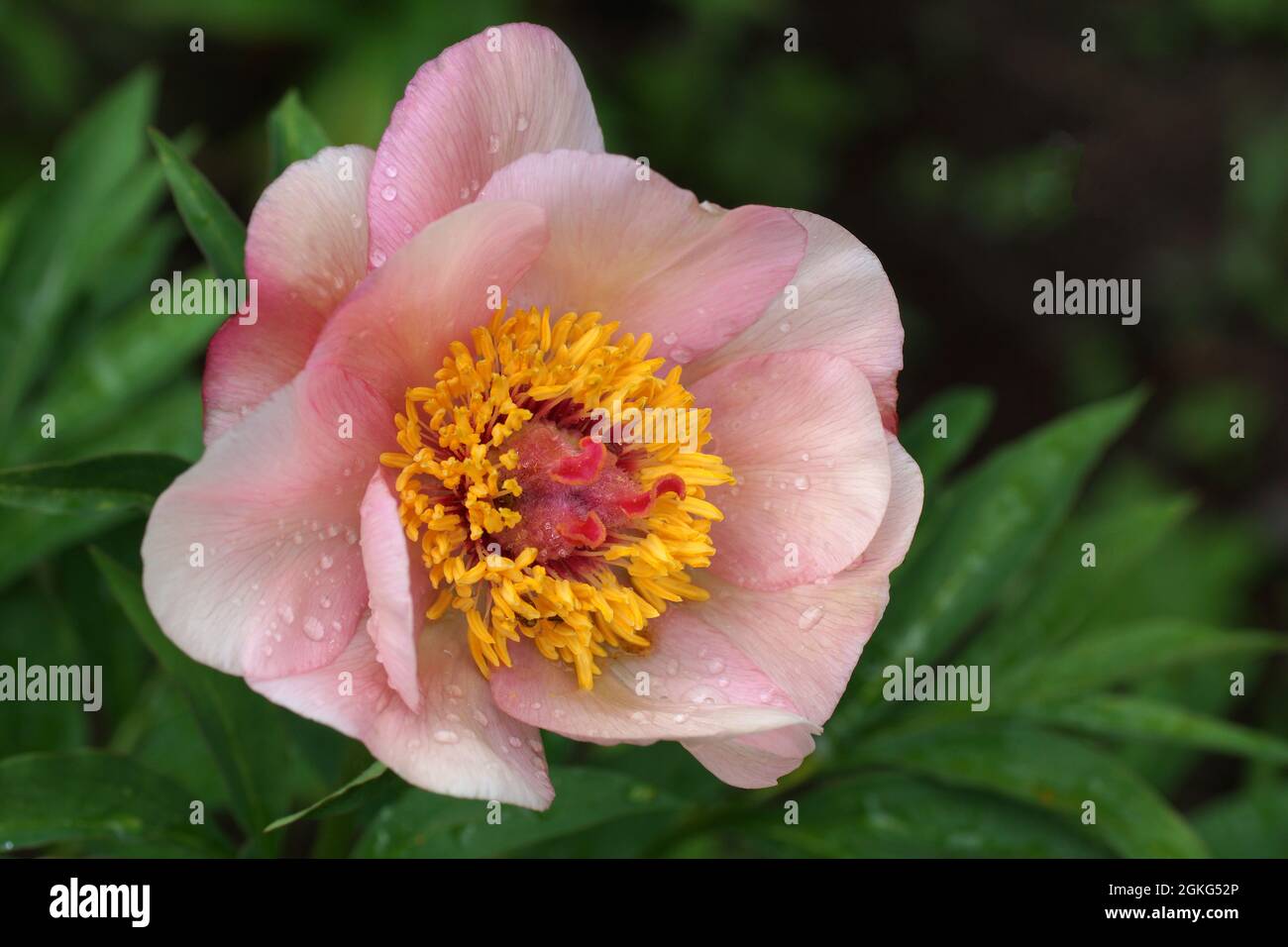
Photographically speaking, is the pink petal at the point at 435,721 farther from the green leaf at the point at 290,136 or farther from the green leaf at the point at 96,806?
the green leaf at the point at 290,136

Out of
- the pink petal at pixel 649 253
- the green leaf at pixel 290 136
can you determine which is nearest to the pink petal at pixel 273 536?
the pink petal at pixel 649 253

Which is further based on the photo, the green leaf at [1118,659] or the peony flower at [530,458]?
the green leaf at [1118,659]

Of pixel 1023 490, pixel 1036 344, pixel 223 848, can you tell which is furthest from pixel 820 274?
pixel 1036 344

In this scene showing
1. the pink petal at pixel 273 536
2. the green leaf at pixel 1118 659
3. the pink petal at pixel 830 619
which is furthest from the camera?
the green leaf at pixel 1118 659

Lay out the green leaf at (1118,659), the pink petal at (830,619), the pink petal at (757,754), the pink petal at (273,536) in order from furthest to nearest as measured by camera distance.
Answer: the green leaf at (1118,659) < the pink petal at (830,619) < the pink petal at (757,754) < the pink petal at (273,536)

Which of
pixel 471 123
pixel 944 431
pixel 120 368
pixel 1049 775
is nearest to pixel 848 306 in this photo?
pixel 471 123

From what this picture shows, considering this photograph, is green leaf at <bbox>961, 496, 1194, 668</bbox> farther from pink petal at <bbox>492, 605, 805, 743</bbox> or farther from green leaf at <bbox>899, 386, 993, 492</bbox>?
pink petal at <bbox>492, 605, 805, 743</bbox>
